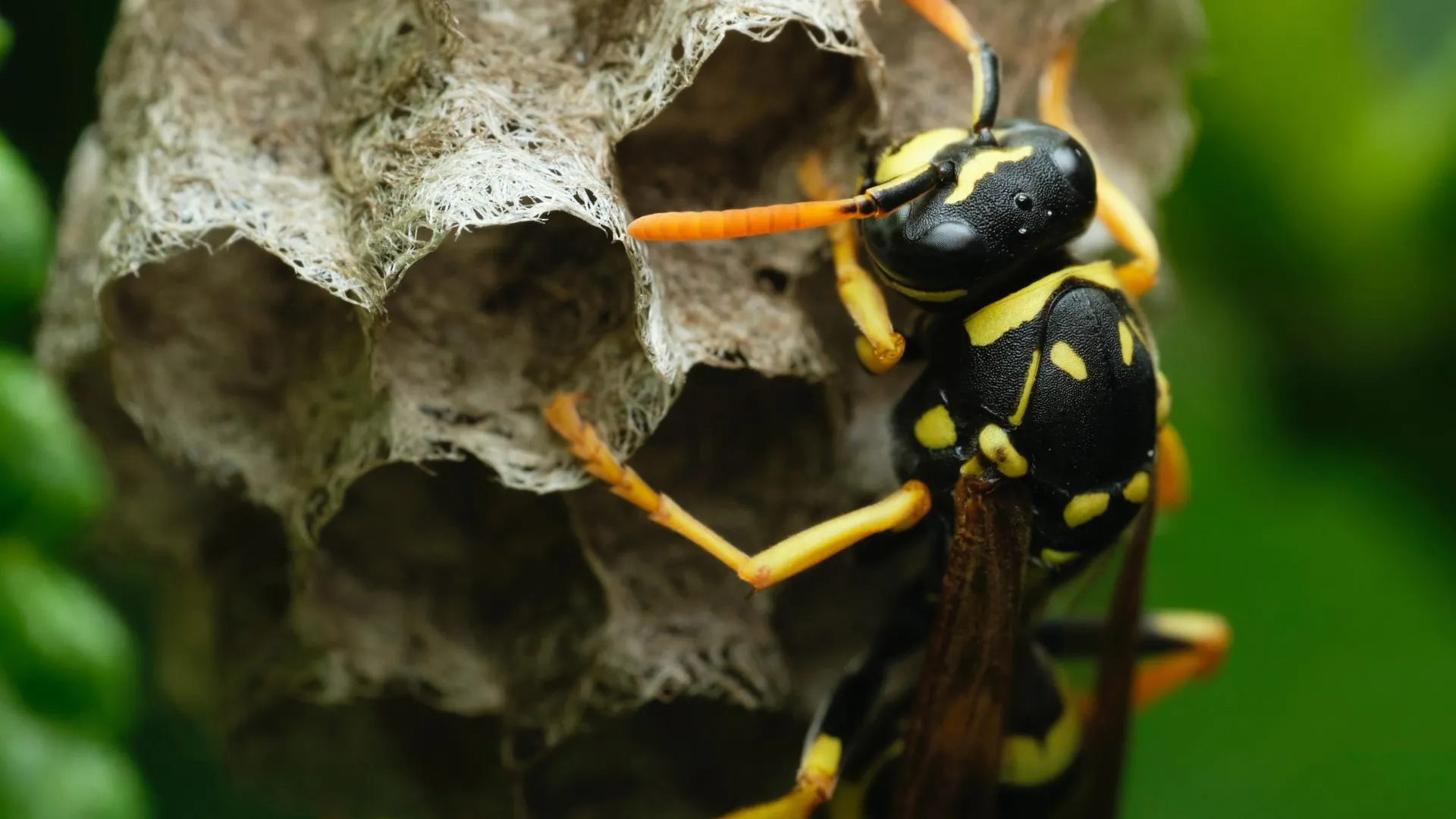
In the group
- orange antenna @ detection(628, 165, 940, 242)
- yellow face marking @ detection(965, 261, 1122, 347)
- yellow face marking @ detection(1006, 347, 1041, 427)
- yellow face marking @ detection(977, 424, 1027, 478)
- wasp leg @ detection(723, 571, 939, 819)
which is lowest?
wasp leg @ detection(723, 571, 939, 819)

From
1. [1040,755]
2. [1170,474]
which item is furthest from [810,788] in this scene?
[1170,474]

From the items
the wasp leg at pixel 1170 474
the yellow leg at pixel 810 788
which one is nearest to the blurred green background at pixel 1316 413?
the wasp leg at pixel 1170 474

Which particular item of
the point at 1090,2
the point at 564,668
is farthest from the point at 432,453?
the point at 1090,2

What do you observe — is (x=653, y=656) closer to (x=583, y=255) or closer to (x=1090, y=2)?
(x=583, y=255)

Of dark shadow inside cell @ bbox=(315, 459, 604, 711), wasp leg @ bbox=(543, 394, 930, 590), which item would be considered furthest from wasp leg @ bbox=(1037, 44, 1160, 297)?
dark shadow inside cell @ bbox=(315, 459, 604, 711)

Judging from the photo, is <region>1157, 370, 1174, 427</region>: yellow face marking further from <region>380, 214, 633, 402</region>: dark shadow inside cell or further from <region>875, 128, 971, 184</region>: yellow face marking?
<region>380, 214, 633, 402</region>: dark shadow inside cell

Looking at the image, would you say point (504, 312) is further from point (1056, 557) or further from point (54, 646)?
point (1056, 557)
